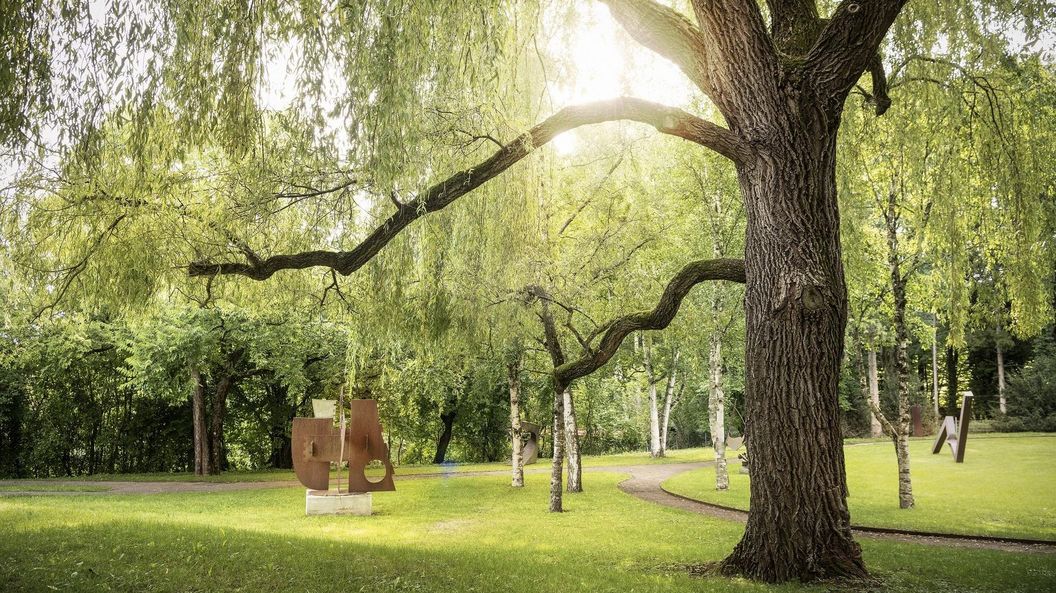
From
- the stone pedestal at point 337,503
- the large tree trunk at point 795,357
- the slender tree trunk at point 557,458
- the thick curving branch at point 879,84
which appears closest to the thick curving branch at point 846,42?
the large tree trunk at point 795,357

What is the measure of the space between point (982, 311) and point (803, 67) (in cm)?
562

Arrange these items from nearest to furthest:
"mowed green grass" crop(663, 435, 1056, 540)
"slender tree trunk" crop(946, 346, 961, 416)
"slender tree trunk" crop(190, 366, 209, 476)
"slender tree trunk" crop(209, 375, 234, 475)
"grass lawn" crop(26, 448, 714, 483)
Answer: "mowed green grass" crop(663, 435, 1056, 540), "grass lawn" crop(26, 448, 714, 483), "slender tree trunk" crop(190, 366, 209, 476), "slender tree trunk" crop(209, 375, 234, 475), "slender tree trunk" crop(946, 346, 961, 416)

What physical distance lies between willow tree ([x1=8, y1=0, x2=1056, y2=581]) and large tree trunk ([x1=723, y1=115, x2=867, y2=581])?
1 cm

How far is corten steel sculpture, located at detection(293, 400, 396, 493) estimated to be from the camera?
49.8 feet

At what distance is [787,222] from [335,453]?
38.3 feet

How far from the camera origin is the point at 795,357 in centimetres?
664

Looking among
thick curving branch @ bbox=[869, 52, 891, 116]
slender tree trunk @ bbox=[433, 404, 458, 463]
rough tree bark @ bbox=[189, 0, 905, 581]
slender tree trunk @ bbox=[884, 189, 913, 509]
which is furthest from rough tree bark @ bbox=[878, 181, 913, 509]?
slender tree trunk @ bbox=[433, 404, 458, 463]

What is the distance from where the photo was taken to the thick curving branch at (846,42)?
6.80m

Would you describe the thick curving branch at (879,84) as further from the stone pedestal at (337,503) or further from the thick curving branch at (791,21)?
the stone pedestal at (337,503)

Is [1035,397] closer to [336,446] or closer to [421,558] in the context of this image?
[336,446]

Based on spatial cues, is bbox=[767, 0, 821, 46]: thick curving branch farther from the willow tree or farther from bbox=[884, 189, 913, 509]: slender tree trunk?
bbox=[884, 189, 913, 509]: slender tree trunk

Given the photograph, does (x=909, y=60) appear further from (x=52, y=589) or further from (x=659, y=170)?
(x=52, y=589)

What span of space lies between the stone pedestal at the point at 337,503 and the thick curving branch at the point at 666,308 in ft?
25.1

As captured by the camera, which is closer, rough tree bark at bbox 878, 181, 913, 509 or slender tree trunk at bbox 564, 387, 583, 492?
rough tree bark at bbox 878, 181, 913, 509
